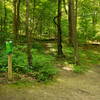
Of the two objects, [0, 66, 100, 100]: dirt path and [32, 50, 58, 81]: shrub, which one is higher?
[32, 50, 58, 81]: shrub

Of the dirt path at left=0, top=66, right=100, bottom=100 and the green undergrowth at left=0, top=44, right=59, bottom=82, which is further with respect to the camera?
the green undergrowth at left=0, top=44, right=59, bottom=82

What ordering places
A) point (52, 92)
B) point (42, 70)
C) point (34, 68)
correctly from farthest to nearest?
1. point (34, 68)
2. point (42, 70)
3. point (52, 92)

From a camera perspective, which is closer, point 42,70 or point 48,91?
point 48,91

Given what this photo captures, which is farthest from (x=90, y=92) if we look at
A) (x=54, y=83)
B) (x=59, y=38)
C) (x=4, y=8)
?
(x=4, y=8)

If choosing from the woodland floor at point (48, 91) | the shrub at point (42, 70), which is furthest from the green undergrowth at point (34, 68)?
the woodland floor at point (48, 91)

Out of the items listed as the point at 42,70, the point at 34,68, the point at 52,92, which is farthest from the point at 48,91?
the point at 34,68

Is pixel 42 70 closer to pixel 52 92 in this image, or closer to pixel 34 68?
pixel 34 68

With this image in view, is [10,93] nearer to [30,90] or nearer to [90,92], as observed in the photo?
[30,90]

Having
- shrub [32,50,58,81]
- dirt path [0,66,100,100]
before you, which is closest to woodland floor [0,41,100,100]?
dirt path [0,66,100,100]

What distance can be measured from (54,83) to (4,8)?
13.3 meters

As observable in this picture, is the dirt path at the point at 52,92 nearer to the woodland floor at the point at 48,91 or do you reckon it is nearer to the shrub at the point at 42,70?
the woodland floor at the point at 48,91

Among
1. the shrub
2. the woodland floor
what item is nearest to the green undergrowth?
the shrub

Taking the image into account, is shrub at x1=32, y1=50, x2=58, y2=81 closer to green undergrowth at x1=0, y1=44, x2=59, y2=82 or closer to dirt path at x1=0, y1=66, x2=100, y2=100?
green undergrowth at x1=0, y1=44, x2=59, y2=82

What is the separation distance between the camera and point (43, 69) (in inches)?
335
